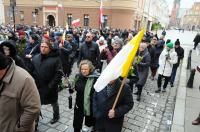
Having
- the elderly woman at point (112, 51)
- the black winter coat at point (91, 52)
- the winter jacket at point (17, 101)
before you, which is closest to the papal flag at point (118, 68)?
the winter jacket at point (17, 101)

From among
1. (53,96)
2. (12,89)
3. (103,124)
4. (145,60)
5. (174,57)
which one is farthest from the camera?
(174,57)

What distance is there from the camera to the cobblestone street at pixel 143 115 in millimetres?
→ 5266

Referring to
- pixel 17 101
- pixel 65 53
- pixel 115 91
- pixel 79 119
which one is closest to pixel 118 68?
pixel 115 91

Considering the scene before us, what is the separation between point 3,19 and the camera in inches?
1836

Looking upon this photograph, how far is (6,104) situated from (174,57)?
6173 millimetres

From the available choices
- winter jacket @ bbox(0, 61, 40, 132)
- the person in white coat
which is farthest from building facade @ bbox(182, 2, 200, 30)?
winter jacket @ bbox(0, 61, 40, 132)

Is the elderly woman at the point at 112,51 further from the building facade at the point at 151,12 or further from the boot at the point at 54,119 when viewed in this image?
the building facade at the point at 151,12

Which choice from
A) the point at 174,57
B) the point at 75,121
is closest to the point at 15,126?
the point at 75,121

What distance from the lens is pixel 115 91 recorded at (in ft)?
11.4

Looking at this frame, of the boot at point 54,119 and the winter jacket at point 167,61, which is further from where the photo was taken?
the winter jacket at point 167,61

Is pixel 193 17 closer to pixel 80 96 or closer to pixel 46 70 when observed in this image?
pixel 46 70

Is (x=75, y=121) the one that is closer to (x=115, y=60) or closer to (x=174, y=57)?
(x=115, y=60)

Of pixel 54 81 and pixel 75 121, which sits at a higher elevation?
pixel 54 81

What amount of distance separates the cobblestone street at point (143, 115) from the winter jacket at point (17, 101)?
2386 mm
